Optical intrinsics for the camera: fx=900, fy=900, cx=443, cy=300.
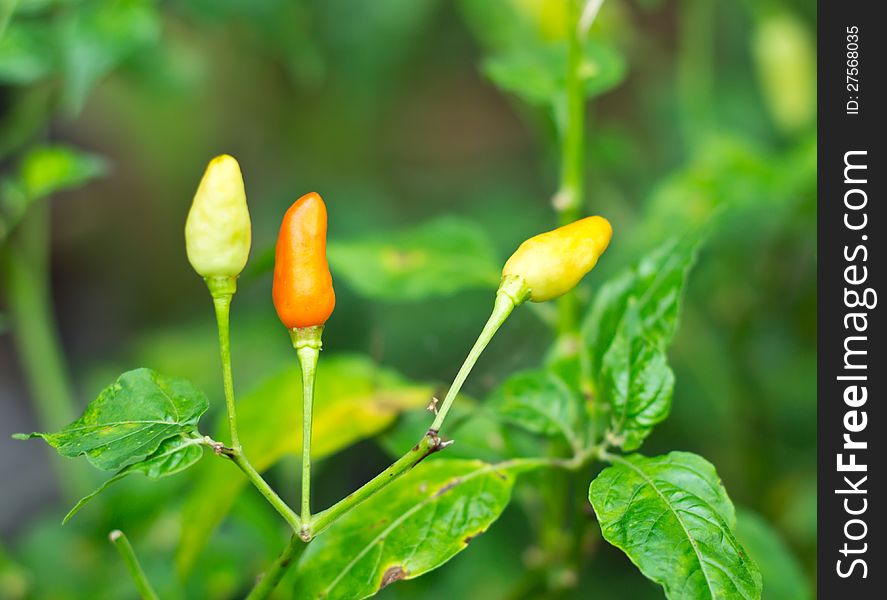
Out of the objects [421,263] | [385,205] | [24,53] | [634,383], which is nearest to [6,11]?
[24,53]

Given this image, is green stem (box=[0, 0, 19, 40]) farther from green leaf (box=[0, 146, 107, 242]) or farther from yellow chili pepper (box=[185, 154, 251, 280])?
yellow chili pepper (box=[185, 154, 251, 280])

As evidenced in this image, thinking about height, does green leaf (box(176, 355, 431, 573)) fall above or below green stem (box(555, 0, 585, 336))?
below

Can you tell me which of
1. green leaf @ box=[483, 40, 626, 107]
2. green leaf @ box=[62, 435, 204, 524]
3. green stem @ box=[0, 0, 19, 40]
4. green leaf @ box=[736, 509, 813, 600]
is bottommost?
green leaf @ box=[736, 509, 813, 600]

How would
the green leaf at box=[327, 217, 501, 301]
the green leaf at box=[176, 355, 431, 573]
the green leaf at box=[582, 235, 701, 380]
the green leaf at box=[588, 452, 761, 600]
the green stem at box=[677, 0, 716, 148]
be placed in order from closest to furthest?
1. the green leaf at box=[588, 452, 761, 600]
2. the green leaf at box=[582, 235, 701, 380]
3. the green leaf at box=[176, 355, 431, 573]
4. the green leaf at box=[327, 217, 501, 301]
5. the green stem at box=[677, 0, 716, 148]

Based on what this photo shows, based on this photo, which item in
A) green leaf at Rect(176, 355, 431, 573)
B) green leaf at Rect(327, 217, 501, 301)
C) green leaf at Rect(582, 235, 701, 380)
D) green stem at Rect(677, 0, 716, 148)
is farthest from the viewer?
green stem at Rect(677, 0, 716, 148)

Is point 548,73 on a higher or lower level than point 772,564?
higher

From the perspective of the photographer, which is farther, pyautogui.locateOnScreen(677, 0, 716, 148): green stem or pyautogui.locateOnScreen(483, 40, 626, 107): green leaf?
pyautogui.locateOnScreen(677, 0, 716, 148): green stem

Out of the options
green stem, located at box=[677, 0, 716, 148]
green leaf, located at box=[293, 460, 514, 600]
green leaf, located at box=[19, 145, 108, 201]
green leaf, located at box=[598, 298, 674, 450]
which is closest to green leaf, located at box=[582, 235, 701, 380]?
green leaf, located at box=[598, 298, 674, 450]

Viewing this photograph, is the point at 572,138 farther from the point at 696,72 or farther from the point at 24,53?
the point at 696,72
